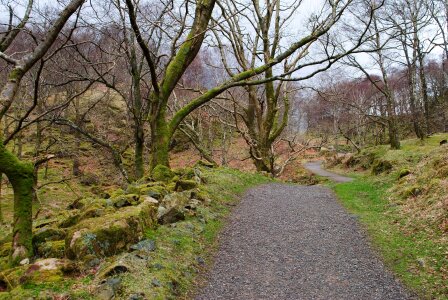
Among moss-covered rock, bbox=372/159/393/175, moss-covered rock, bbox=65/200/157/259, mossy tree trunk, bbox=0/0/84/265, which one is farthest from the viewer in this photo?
moss-covered rock, bbox=372/159/393/175

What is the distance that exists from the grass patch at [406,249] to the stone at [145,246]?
4.06 m

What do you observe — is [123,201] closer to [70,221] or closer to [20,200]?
[70,221]

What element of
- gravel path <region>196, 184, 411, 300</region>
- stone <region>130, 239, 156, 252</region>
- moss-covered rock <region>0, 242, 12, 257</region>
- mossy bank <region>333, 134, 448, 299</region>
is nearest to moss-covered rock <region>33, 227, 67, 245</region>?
moss-covered rock <region>0, 242, 12, 257</region>

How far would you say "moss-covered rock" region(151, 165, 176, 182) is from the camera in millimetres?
10938

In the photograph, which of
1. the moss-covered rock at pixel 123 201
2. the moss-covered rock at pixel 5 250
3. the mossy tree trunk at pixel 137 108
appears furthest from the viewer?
the mossy tree trunk at pixel 137 108

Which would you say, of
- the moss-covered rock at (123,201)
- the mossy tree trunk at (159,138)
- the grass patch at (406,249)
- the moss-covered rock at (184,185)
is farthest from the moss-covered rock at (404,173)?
the moss-covered rock at (123,201)

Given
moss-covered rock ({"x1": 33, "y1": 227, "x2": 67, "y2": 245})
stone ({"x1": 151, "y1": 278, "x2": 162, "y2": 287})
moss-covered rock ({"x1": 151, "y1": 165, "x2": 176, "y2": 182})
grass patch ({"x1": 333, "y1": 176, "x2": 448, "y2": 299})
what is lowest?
grass patch ({"x1": 333, "y1": 176, "x2": 448, "y2": 299})

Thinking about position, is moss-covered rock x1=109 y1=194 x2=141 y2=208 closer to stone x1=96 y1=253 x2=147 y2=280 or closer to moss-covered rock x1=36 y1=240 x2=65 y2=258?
moss-covered rock x1=36 y1=240 x2=65 y2=258

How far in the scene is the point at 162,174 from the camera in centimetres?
1105

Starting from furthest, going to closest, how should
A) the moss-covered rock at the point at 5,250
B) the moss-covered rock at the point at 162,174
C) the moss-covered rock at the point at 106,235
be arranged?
the moss-covered rock at the point at 162,174 < the moss-covered rock at the point at 5,250 < the moss-covered rock at the point at 106,235

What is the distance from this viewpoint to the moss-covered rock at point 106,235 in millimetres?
5332

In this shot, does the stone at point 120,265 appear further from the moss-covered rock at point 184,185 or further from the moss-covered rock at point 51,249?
the moss-covered rock at point 184,185

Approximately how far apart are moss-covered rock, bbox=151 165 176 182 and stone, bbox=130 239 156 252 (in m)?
4.97

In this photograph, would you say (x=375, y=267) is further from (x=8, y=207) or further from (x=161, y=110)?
(x=8, y=207)
